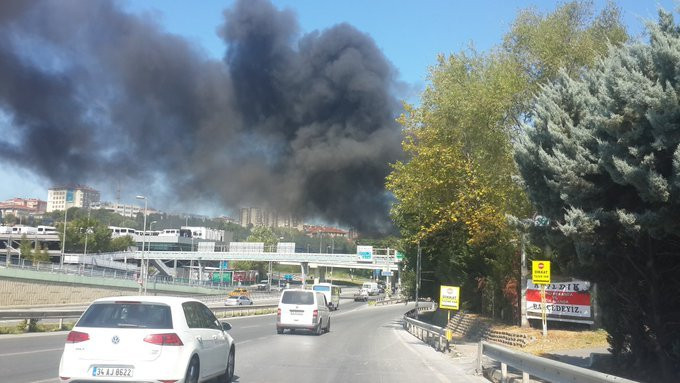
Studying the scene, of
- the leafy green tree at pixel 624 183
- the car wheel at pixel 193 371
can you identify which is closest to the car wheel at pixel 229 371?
the car wheel at pixel 193 371

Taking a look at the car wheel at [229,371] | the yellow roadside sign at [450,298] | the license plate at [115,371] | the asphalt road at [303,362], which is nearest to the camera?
the license plate at [115,371]

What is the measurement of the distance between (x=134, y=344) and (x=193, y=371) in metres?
1.05

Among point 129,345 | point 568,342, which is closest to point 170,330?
point 129,345

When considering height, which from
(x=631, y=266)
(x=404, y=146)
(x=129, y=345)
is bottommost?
(x=129, y=345)

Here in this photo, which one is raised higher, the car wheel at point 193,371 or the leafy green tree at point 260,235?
the leafy green tree at point 260,235

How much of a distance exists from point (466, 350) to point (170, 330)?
14.6 metres

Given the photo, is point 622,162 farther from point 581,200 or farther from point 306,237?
point 306,237

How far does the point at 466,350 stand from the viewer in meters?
20.8

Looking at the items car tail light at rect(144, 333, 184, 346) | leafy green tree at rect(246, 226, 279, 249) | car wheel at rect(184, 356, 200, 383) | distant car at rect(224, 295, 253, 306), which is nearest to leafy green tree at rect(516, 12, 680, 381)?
car wheel at rect(184, 356, 200, 383)

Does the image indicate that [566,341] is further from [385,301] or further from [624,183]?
[385,301]

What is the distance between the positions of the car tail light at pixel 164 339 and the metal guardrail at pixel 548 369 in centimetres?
521

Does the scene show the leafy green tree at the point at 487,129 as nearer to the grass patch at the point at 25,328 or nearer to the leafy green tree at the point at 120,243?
the grass patch at the point at 25,328

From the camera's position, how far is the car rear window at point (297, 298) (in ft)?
82.2

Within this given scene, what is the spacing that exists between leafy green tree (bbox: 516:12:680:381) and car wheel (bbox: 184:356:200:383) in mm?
6479
